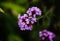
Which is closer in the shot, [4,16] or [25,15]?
[25,15]

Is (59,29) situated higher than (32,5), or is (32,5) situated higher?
(32,5)

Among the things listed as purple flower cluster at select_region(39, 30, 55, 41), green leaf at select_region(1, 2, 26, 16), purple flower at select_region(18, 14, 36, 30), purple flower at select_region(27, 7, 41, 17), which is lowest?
purple flower cluster at select_region(39, 30, 55, 41)

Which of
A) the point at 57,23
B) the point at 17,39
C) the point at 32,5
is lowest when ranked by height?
the point at 17,39

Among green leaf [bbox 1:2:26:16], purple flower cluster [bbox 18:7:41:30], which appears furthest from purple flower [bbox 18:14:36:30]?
green leaf [bbox 1:2:26:16]

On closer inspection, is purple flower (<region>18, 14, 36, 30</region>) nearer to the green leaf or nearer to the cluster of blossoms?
the cluster of blossoms

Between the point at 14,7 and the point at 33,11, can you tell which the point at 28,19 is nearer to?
the point at 33,11

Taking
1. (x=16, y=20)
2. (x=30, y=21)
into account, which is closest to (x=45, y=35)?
(x=30, y=21)

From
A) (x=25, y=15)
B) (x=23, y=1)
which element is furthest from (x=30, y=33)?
(x=23, y=1)

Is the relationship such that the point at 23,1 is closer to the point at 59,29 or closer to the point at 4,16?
the point at 4,16
